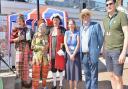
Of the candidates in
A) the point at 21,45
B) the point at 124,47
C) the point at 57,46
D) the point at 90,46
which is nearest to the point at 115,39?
the point at 124,47

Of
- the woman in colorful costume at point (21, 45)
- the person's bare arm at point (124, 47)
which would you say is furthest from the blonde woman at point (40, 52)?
the person's bare arm at point (124, 47)

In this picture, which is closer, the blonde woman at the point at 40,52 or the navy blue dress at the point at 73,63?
the blonde woman at the point at 40,52

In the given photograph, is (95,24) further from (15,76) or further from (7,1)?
(7,1)

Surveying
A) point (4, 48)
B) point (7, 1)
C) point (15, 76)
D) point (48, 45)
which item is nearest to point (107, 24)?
point (48, 45)

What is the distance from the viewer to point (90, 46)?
22.2 ft

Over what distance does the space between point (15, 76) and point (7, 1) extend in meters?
16.9

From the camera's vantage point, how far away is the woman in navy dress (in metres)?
7.29

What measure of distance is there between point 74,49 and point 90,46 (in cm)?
58

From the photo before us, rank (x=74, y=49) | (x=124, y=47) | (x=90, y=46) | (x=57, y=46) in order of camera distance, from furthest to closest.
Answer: (x=57, y=46)
(x=74, y=49)
(x=90, y=46)
(x=124, y=47)

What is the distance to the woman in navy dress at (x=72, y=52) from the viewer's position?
7285mm

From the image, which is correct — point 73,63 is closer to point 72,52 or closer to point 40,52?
point 72,52

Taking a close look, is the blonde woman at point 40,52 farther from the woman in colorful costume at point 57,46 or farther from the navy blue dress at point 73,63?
the navy blue dress at point 73,63

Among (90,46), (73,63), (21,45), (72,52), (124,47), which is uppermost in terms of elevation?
(124,47)

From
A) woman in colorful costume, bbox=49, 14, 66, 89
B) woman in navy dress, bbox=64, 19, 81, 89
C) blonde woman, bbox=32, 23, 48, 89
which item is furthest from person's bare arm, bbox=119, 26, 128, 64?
woman in colorful costume, bbox=49, 14, 66, 89
